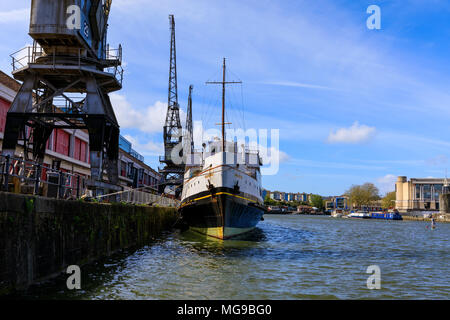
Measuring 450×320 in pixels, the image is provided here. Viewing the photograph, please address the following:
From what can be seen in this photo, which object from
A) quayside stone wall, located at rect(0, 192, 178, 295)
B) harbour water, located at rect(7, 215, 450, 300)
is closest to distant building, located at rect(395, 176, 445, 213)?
harbour water, located at rect(7, 215, 450, 300)

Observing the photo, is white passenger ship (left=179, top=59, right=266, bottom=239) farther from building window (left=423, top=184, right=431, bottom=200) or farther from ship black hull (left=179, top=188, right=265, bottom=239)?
building window (left=423, top=184, right=431, bottom=200)

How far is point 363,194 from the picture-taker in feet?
536

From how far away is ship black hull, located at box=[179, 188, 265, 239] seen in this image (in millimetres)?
24516

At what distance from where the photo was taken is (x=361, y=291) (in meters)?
11.3

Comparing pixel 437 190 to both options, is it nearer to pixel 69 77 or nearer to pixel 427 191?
pixel 427 191

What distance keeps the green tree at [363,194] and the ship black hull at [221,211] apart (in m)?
146

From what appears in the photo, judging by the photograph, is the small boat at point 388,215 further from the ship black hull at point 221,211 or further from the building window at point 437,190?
the ship black hull at point 221,211

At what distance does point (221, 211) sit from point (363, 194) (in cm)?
15156

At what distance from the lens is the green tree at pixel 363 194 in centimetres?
16338

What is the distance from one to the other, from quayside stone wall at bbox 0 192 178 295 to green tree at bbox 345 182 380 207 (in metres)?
159

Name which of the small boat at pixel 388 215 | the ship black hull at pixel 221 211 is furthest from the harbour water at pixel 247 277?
the small boat at pixel 388 215

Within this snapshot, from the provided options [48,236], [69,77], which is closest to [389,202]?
[69,77]
